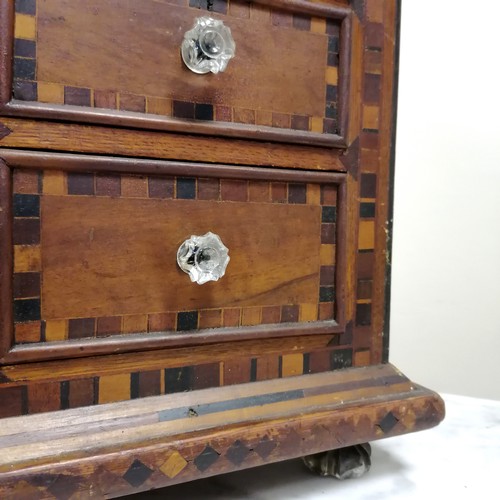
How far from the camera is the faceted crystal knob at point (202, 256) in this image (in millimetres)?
679

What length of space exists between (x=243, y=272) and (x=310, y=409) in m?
0.19

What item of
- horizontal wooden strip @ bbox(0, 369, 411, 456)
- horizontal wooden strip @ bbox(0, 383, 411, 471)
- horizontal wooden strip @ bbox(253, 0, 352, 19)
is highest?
horizontal wooden strip @ bbox(253, 0, 352, 19)

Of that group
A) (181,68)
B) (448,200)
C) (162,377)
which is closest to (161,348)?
(162,377)

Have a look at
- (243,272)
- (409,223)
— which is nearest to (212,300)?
(243,272)

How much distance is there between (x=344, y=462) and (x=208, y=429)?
0.26 metres

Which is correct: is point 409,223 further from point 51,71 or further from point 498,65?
point 51,71

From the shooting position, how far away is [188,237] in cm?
70

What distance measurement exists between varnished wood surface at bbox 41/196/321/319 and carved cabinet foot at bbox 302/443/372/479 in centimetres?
24

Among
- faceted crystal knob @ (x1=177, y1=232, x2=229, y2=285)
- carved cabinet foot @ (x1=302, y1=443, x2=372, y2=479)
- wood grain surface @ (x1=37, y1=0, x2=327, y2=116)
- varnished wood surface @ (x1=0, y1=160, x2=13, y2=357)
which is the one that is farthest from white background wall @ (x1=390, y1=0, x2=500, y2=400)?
varnished wood surface @ (x1=0, y1=160, x2=13, y2=357)

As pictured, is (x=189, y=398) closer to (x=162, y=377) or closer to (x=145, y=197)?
(x=162, y=377)

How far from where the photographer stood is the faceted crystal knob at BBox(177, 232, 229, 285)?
0.68 m

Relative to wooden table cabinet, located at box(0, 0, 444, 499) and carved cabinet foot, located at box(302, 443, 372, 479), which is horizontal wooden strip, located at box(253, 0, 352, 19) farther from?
carved cabinet foot, located at box(302, 443, 372, 479)

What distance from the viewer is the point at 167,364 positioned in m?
0.70

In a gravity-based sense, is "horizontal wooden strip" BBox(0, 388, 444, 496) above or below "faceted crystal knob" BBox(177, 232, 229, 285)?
below
